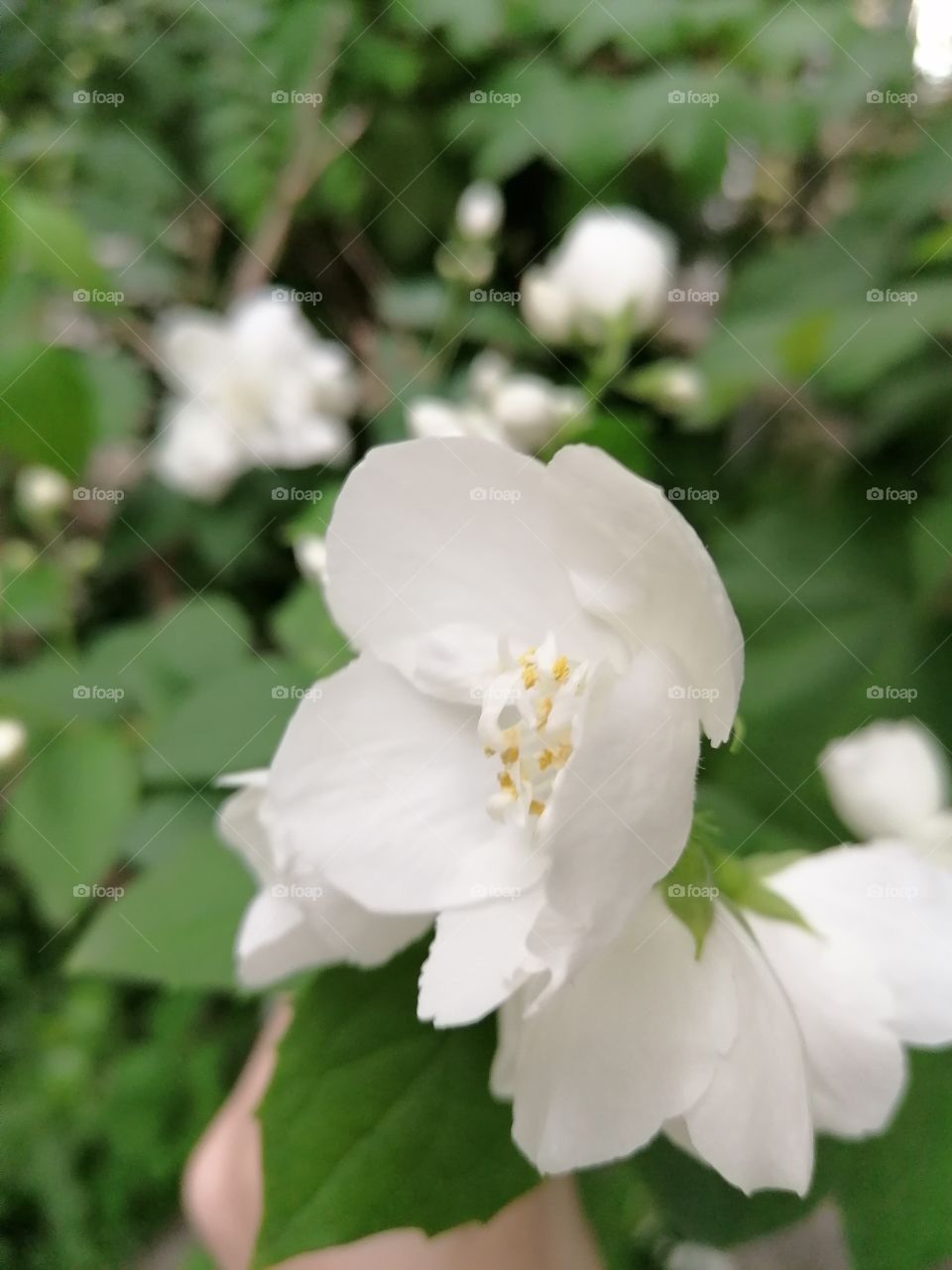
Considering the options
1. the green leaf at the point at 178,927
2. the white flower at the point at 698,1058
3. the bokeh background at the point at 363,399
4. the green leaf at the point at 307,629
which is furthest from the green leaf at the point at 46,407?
the white flower at the point at 698,1058

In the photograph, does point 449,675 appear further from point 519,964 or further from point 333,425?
point 333,425

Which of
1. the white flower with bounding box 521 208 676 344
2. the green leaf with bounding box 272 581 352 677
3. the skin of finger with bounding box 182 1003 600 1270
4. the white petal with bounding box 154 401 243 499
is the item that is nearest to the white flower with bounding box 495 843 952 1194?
the skin of finger with bounding box 182 1003 600 1270

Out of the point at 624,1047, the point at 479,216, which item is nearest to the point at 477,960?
the point at 624,1047

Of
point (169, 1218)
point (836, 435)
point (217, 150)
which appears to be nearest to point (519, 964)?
point (836, 435)

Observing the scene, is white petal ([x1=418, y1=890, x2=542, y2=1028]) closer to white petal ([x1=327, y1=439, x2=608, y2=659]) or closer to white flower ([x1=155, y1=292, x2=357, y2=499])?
white petal ([x1=327, y1=439, x2=608, y2=659])

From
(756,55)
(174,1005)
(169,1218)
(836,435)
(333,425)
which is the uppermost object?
(756,55)

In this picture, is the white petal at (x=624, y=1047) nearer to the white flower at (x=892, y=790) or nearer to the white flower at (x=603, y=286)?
the white flower at (x=892, y=790)

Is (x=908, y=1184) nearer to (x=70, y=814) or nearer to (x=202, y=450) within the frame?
(x=70, y=814)
